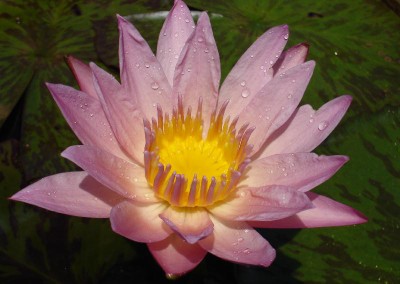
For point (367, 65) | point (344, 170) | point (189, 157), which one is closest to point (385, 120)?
point (344, 170)

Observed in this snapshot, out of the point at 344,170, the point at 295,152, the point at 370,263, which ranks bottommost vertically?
the point at 370,263

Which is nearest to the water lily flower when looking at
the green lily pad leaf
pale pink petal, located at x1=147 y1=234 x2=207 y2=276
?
pale pink petal, located at x1=147 y1=234 x2=207 y2=276

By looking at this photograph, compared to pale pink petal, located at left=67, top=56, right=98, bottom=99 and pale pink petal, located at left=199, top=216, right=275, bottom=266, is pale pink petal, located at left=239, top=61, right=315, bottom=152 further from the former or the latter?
pale pink petal, located at left=67, top=56, right=98, bottom=99

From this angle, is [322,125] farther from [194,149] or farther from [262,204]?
[194,149]

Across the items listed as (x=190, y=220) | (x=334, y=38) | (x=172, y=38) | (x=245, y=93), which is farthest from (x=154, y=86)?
(x=334, y=38)

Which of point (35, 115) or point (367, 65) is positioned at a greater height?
point (367, 65)

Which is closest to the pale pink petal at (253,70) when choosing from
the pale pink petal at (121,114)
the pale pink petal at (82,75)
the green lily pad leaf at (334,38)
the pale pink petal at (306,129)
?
the pale pink petal at (306,129)

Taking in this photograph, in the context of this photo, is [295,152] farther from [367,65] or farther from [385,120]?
[367,65]
